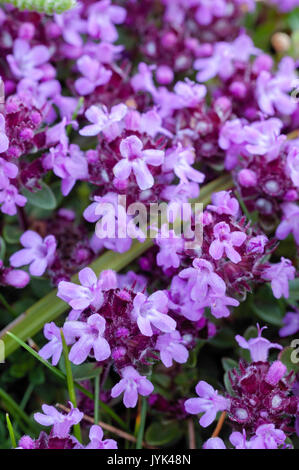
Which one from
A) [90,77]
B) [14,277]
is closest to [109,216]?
[14,277]

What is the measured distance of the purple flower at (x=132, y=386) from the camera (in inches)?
55.8

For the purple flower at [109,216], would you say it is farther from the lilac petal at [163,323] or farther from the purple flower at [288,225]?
the purple flower at [288,225]

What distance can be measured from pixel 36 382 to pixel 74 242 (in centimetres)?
45

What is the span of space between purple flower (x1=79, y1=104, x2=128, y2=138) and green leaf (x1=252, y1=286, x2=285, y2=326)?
2.26 feet

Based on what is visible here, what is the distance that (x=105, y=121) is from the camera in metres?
1.58

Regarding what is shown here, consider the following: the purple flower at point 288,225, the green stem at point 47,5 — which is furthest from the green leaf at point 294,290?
the green stem at point 47,5

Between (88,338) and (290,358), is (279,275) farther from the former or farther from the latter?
(88,338)

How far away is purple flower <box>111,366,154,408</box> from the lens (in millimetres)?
1417

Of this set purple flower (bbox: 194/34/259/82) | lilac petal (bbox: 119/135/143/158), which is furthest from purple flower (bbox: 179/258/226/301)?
purple flower (bbox: 194/34/259/82)

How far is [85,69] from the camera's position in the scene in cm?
184

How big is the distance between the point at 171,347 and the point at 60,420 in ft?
1.06

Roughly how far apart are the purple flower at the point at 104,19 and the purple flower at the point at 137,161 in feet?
2.42
